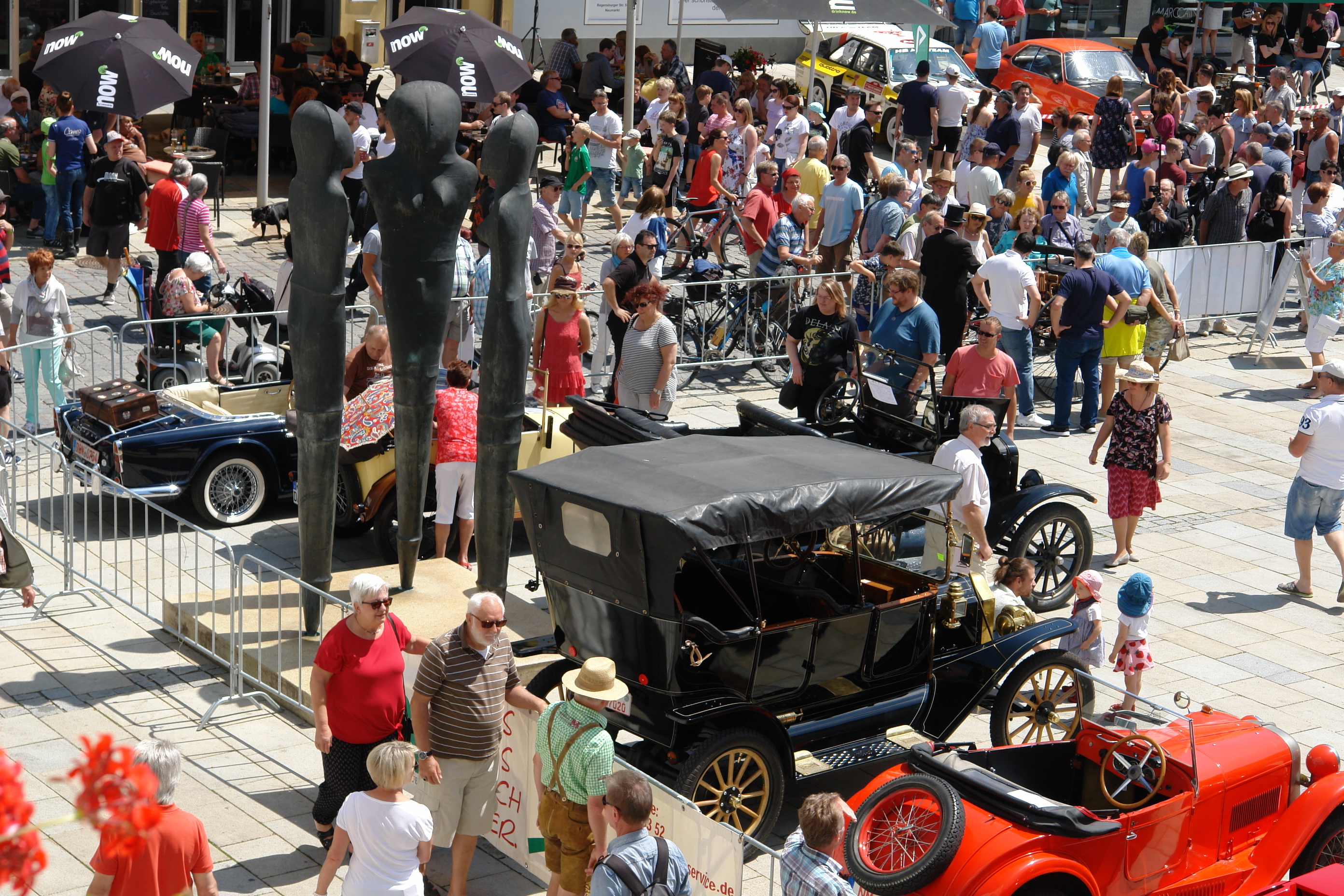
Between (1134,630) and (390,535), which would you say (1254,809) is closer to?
(1134,630)

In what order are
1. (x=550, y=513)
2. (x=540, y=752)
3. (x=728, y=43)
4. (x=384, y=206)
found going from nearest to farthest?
1. (x=540, y=752)
2. (x=550, y=513)
3. (x=384, y=206)
4. (x=728, y=43)

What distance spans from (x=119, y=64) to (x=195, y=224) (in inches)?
118

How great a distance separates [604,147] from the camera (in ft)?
68.2

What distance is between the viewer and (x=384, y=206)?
30.2ft

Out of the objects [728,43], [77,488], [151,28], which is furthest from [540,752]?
[728,43]

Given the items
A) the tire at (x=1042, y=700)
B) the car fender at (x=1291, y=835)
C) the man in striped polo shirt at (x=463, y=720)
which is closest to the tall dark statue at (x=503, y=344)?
the man in striped polo shirt at (x=463, y=720)

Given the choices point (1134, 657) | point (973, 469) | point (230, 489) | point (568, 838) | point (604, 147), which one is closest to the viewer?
point (568, 838)

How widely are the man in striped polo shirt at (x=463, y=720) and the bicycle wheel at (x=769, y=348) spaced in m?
9.16

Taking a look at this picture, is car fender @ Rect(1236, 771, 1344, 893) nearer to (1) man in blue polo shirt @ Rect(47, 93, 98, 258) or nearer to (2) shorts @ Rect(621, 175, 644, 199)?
(1) man in blue polo shirt @ Rect(47, 93, 98, 258)

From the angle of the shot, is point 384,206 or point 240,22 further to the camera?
point 240,22

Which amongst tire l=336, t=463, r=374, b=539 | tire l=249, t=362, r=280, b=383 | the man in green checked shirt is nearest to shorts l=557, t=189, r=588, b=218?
tire l=249, t=362, r=280, b=383

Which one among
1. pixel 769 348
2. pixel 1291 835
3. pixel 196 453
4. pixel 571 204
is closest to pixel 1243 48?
pixel 571 204

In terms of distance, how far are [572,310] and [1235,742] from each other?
654 cm

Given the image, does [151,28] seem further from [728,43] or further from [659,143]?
[728,43]
